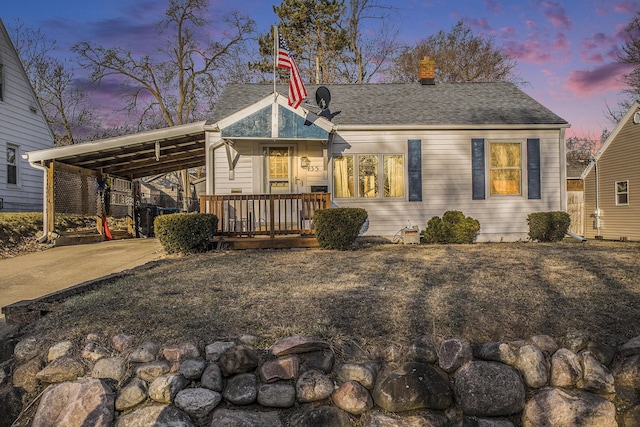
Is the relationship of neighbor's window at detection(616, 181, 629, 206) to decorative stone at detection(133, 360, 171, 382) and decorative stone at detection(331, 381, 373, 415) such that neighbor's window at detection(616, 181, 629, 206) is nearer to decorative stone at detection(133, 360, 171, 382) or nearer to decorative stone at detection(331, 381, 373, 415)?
decorative stone at detection(331, 381, 373, 415)

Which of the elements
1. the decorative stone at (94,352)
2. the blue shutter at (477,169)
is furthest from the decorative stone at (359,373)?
the blue shutter at (477,169)

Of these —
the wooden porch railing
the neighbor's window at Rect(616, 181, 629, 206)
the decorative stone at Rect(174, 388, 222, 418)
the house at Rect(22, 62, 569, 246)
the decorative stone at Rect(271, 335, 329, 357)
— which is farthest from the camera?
the neighbor's window at Rect(616, 181, 629, 206)

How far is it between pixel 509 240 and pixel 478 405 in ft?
26.6

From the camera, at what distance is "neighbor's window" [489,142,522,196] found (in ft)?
33.1

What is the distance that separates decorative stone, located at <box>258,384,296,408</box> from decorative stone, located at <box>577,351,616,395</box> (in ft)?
6.49

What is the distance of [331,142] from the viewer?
32.1 feet

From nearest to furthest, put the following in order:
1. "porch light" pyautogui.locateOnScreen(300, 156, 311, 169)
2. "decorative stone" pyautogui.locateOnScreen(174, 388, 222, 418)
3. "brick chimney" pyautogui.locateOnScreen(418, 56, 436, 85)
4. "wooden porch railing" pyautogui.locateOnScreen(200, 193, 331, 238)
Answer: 1. "decorative stone" pyautogui.locateOnScreen(174, 388, 222, 418)
2. "wooden porch railing" pyautogui.locateOnScreen(200, 193, 331, 238)
3. "porch light" pyautogui.locateOnScreen(300, 156, 311, 169)
4. "brick chimney" pyautogui.locateOnScreen(418, 56, 436, 85)

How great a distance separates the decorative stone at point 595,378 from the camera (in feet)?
9.42

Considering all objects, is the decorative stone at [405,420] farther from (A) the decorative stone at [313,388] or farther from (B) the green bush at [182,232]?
(B) the green bush at [182,232]

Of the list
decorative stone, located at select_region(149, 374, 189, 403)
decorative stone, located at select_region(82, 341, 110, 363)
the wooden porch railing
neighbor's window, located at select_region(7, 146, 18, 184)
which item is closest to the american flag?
the wooden porch railing

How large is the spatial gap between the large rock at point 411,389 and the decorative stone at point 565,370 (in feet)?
2.52

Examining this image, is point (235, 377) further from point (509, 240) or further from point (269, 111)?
point (509, 240)

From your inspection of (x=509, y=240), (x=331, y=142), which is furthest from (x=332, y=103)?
(x=509, y=240)

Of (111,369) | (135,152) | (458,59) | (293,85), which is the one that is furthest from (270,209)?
(458,59)
